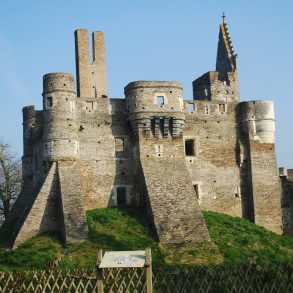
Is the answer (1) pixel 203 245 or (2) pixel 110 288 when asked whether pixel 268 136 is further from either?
(2) pixel 110 288

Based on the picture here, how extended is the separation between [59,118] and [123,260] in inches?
589

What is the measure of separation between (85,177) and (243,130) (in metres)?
9.28

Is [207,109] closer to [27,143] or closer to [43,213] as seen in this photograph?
[27,143]

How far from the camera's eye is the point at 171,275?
22031 millimetres

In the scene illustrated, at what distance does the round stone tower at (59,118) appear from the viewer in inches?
1275

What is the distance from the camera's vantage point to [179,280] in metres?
21.6

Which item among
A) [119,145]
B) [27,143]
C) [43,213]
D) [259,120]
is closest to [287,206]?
[259,120]

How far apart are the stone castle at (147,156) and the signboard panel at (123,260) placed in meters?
10.9

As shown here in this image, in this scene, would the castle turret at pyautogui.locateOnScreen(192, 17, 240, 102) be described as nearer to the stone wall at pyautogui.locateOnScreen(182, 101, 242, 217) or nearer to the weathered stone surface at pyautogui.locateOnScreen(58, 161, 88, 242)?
the stone wall at pyautogui.locateOnScreen(182, 101, 242, 217)

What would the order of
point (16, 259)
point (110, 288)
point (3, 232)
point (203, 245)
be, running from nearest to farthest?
point (110, 288) < point (16, 259) < point (203, 245) < point (3, 232)

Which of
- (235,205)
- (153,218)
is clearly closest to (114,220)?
(153,218)

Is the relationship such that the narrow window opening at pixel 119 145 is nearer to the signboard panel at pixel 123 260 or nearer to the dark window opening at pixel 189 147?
the dark window opening at pixel 189 147

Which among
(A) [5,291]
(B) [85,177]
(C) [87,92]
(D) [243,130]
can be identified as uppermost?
(C) [87,92]

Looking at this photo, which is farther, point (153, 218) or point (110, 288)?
point (153, 218)
